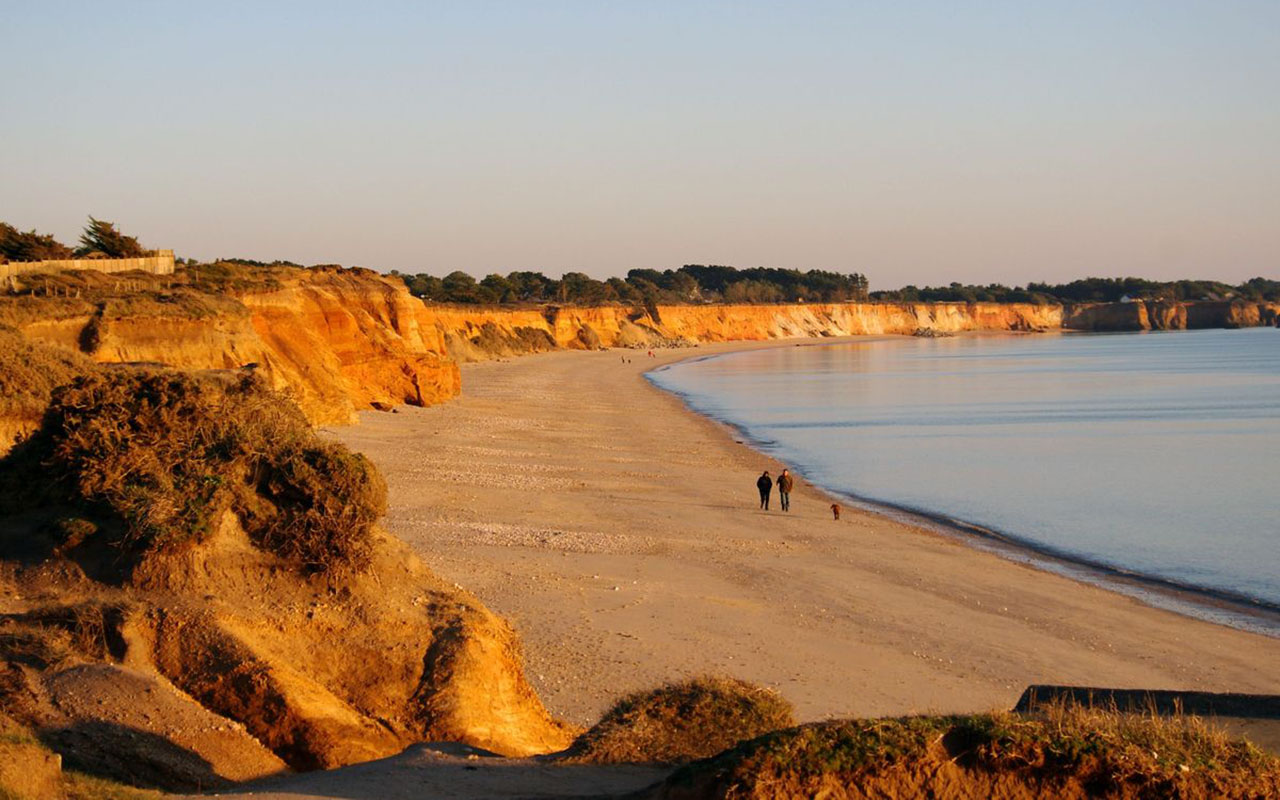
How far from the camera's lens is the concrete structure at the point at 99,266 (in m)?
28.9

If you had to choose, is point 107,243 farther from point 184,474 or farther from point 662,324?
point 662,324

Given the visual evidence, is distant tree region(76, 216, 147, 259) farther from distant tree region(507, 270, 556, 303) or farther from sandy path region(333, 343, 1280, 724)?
distant tree region(507, 270, 556, 303)

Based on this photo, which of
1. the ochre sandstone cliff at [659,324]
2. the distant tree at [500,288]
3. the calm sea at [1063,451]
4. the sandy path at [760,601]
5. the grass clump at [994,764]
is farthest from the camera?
the distant tree at [500,288]

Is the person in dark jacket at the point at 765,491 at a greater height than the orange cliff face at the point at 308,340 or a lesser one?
lesser

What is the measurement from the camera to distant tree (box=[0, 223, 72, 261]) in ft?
125

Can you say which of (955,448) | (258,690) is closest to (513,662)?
(258,690)

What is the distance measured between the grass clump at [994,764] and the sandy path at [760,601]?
203 inches

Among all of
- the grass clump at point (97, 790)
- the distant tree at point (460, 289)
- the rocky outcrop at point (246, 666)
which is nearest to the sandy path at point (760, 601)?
the rocky outcrop at point (246, 666)

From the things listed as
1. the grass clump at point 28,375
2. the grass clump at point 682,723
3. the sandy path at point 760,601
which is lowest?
the sandy path at point 760,601

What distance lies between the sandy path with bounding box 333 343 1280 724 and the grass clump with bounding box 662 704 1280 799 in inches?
203

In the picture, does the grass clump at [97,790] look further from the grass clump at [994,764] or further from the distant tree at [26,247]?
the distant tree at [26,247]

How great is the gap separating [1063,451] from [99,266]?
30.5 m

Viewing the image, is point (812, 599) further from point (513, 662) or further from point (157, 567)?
point (157, 567)

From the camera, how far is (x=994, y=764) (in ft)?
17.8
